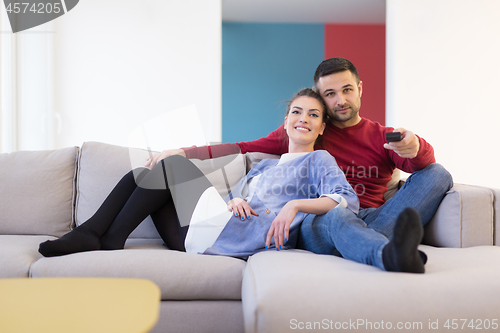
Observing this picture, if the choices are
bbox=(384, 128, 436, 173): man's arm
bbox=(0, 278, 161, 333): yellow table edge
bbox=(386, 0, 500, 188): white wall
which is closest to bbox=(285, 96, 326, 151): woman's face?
bbox=(384, 128, 436, 173): man's arm

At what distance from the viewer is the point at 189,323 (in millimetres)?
1146

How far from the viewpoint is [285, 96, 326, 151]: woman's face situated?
154 centimetres

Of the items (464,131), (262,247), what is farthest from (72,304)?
(464,131)

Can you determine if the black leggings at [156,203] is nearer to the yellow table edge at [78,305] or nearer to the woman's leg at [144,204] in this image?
the woman's leg at [144,204]

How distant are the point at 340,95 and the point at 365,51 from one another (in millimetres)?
3389

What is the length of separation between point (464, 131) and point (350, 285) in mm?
3461

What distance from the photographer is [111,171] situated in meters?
1.69

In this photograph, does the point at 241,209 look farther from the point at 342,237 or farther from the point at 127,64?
the point at 127,64

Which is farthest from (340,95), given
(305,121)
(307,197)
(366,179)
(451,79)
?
(451,79)

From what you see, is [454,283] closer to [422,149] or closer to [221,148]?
[422,149]

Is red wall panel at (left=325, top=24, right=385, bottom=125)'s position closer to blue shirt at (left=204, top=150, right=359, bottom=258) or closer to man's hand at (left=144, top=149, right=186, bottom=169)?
blue shirt at (left=204, top=150, right=359, bottom=258)

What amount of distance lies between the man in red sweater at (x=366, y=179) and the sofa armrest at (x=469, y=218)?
2.2 inches

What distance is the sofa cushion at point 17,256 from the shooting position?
1.20m

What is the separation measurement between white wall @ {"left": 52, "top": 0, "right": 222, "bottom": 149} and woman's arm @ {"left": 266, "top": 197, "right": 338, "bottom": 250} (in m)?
2.53
